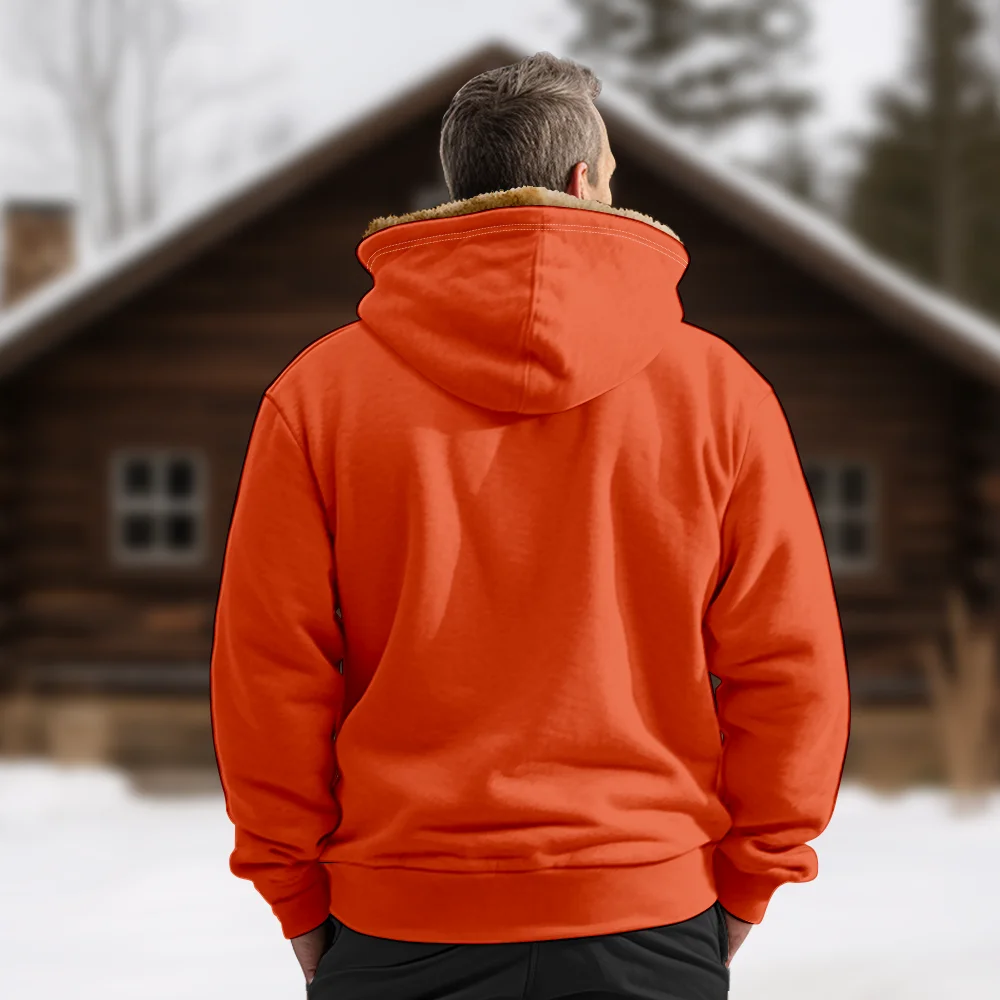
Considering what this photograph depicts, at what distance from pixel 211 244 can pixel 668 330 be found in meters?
9.25

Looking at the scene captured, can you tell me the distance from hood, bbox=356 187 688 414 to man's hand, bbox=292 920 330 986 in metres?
0.77

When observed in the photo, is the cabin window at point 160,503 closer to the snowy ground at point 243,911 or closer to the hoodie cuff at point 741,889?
the snowy ground at point 243,911

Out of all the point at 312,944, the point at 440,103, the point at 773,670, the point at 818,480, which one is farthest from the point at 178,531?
the point at 773,670

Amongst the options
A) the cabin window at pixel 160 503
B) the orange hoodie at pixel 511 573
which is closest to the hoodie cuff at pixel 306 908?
the orange hoodie at pixel 511 573

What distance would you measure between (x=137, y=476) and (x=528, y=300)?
10.0 meters

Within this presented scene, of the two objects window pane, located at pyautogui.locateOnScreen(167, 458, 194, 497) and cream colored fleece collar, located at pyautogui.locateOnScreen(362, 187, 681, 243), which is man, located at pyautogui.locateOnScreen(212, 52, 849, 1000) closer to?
cream colored fleece collar, located at pyautogui.locateOnScreen(362, 187, 681, 243)

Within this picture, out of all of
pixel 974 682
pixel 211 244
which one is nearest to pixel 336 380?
pixel 974 682

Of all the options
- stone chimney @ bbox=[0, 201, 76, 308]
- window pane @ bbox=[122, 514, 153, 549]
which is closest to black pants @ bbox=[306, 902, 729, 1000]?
window pane @ bbox=[122, 514, 153, 549]

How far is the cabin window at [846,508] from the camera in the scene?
429 inches

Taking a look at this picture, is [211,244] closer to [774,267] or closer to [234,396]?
[234,396]

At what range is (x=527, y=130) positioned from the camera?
5.24 ft

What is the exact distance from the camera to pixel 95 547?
10820 millimetres

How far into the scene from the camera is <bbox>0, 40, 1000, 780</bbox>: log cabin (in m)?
10.5

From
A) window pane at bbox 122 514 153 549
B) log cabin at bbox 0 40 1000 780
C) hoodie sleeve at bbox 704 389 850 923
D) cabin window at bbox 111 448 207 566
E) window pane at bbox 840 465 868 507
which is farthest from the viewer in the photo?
window pane at bbox 122 514 153 549
